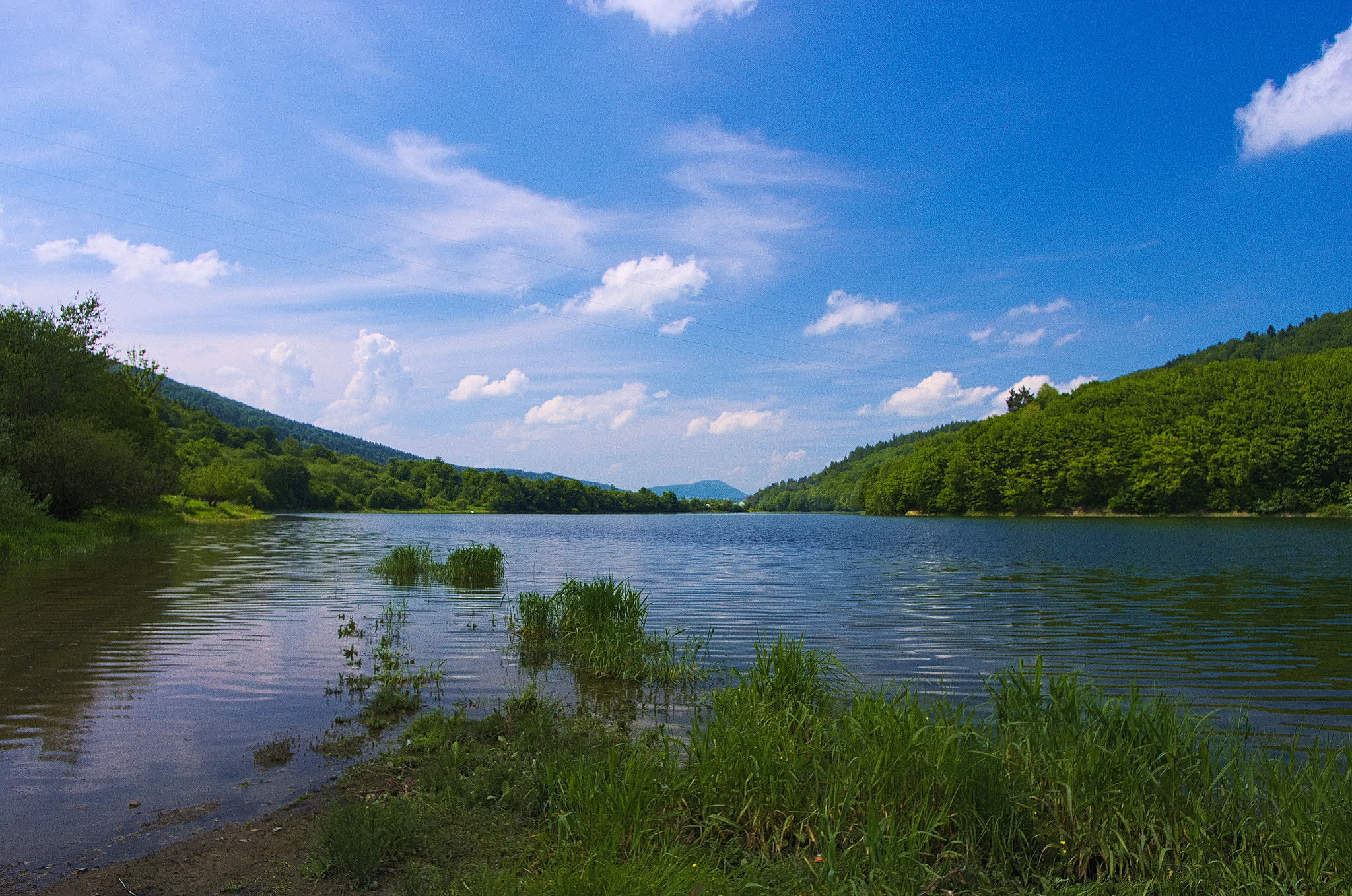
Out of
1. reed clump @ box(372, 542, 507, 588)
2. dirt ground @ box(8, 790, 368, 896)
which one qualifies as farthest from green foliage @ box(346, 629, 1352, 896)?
reed clump @ box(372, 542, 507, 588)

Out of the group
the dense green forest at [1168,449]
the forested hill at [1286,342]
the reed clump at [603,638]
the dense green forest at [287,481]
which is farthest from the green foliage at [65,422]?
the forested hill at [1286,342]

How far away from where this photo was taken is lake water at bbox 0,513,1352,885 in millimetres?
6902

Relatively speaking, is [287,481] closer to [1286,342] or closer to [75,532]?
[75,532]

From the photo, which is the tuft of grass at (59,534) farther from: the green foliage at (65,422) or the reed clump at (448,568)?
the reed clump at (448,568)

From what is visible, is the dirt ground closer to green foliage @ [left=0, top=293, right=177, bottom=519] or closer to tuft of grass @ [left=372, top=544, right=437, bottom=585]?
tuft of grass @ [left=372, top=544, right=437, bottom=585]

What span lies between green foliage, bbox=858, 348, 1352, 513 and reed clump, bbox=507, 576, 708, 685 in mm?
110196

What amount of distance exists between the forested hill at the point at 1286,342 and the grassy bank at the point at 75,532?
169 metres

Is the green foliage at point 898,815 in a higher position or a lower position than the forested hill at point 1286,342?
lower

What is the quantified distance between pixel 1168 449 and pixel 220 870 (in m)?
124

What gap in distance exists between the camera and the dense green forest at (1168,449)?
306 ft

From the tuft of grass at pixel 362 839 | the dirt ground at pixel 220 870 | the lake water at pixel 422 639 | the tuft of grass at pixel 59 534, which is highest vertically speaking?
the tuft of grass at pixel 59 534

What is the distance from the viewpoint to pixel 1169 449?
339 feet

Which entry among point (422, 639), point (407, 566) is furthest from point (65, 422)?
point (422, 639)

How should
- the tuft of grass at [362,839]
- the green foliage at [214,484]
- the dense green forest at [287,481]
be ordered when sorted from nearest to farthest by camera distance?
1. the tuft of grass at [362,839]
2. the green foliage at [214,484]
3. the dense green forest at [287,481]
